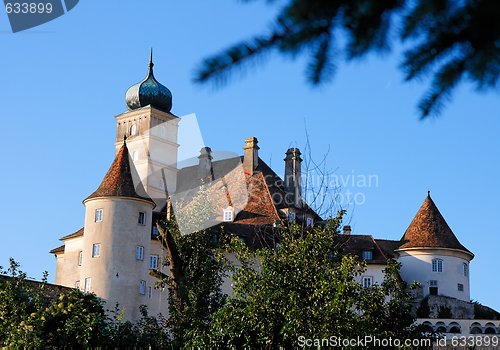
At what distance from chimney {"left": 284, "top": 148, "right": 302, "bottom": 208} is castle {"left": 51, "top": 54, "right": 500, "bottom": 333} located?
9 cm

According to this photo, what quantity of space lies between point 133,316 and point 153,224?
27.8ft

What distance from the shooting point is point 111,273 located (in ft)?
162

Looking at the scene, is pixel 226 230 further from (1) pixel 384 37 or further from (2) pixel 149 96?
(1) pixel 384 37

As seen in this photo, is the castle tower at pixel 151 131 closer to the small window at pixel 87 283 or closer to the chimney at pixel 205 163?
the chimney at pixel 205 163

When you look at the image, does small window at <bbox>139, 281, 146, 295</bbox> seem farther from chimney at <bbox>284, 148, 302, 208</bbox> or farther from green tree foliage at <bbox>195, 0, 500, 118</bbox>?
green tree foliage at <bbox>195, 0, 500, 118</bbox>

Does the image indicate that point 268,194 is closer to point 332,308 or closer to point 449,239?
point 449,239

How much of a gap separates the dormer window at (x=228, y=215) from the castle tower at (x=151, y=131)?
16.6 metres

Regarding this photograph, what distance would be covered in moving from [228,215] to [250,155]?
6.81 metres

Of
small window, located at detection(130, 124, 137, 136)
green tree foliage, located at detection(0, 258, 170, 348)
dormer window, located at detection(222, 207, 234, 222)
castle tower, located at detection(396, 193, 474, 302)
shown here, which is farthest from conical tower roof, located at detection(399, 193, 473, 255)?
small window, located at detection(130, 124, 137, 136)

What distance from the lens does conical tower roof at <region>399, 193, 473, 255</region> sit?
58.6 meters

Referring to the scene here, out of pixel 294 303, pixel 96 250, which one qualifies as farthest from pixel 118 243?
pixel 294 303

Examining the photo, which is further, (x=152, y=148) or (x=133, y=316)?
(x=152, y=148)

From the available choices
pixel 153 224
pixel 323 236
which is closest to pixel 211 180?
pixel 153 224

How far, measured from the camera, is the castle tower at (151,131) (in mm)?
80312
